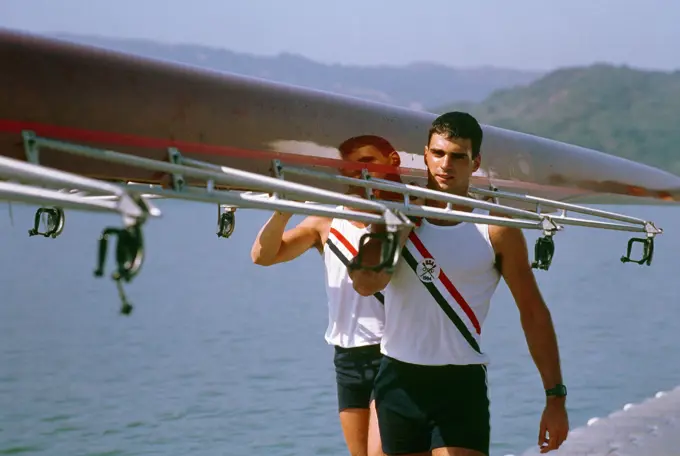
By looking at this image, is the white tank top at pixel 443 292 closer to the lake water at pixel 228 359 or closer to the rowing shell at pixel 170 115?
the rowing shell at pixel 170 115

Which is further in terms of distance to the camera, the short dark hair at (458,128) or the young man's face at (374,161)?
the young man's face at (374,161)

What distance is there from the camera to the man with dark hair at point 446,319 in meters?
3.57

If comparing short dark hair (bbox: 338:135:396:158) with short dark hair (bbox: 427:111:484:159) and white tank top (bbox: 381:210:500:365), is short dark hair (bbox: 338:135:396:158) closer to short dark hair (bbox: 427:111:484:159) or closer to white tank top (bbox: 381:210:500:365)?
short dark hair (bbox: 427:111:484:159)

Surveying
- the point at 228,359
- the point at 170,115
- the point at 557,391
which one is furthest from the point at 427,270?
the point at 228,359

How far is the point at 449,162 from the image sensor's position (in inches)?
143

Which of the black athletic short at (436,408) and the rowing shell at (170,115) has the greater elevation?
the rowing shell at (170,115)

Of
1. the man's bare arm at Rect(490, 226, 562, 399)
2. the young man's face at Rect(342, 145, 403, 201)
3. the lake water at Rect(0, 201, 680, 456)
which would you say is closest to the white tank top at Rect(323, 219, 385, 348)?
the young man's face at Rect(342, 145, 403, 201)

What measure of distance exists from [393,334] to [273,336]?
556 inches

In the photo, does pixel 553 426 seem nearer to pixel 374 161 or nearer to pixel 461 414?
pixel 461 414

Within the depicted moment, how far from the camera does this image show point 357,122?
4.46m

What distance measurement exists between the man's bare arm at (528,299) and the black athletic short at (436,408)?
8.6 inches

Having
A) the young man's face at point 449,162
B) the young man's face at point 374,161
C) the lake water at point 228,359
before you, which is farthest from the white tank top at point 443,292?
the lake water at point 228,359

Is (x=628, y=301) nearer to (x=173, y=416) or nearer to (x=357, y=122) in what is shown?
(x=173, y=416)

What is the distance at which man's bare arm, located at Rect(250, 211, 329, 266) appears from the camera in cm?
426
